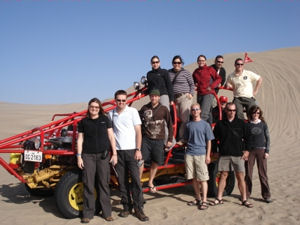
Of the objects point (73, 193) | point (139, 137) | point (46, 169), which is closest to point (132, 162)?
point (139, 137)

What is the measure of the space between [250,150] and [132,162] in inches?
86.7

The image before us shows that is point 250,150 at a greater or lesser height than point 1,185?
greater

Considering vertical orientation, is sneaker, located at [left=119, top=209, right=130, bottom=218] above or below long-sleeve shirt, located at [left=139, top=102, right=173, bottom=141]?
below

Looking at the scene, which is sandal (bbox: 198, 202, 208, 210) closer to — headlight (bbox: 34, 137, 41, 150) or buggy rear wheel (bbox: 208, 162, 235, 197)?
buggy rear wheel (bbox: 208, 162, 235, 197)

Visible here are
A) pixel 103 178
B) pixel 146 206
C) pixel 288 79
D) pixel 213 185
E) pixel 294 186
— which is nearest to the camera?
pixel 103 178

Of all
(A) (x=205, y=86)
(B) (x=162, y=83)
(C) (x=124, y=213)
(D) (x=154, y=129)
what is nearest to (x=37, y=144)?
(C) (x=124, y=213)

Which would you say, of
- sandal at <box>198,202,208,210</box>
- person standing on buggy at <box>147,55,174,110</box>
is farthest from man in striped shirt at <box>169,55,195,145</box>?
sandal at <box>198,202,208,210</box>

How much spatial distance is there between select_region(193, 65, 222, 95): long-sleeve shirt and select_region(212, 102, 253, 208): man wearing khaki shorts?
93 cm

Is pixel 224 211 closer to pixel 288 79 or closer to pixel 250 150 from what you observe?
pixel 250 150

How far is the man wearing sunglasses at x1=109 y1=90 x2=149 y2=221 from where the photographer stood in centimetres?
500

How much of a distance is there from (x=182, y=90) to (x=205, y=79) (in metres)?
0.55

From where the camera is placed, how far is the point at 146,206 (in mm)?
5773

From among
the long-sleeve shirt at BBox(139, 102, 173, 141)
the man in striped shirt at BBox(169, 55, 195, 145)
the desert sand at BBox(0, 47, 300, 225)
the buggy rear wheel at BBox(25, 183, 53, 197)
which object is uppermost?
the man in striped shirt at BBox(169, 55, 195, 145)

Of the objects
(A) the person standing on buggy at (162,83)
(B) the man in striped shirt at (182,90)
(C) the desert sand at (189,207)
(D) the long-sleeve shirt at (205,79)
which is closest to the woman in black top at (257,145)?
(C) the desert sand at (189,207)
